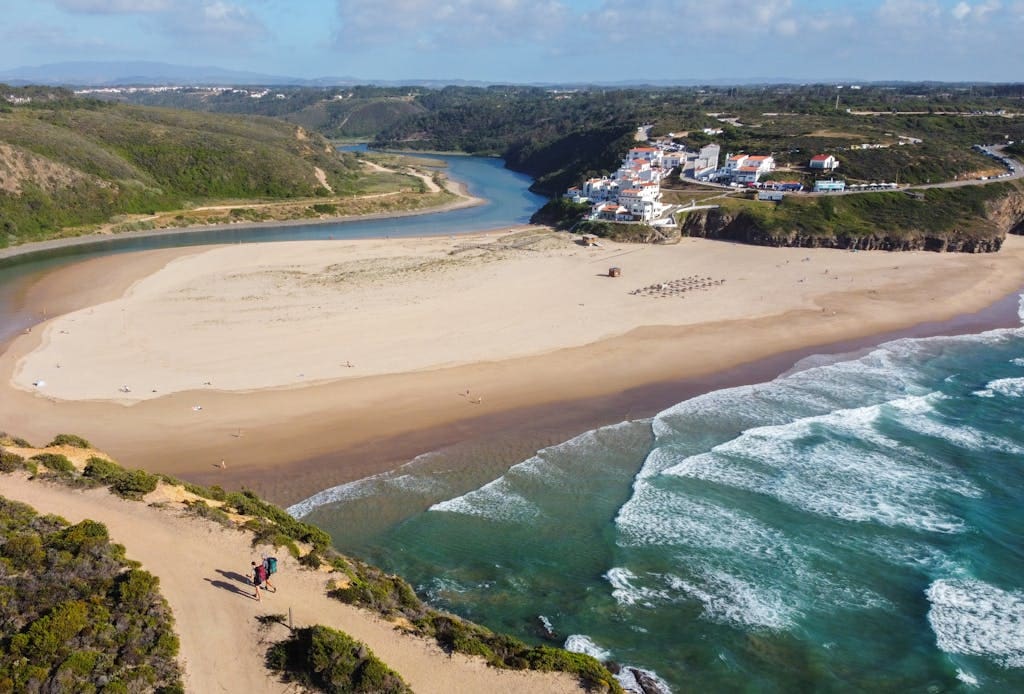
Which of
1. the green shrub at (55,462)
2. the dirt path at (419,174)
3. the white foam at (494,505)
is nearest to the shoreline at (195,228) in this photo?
the dirt path at (419,174)

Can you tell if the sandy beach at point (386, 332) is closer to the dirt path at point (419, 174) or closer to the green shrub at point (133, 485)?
the green shrub at point (133, 485)

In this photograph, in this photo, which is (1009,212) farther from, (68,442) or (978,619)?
(68,442)

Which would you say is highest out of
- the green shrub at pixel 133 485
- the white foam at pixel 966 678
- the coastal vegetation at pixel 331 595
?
the green shrub at pixel 133 485

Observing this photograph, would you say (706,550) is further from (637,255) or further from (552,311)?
(637,255)

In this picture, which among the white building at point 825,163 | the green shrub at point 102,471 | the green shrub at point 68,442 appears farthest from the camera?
the white building at point 825,163

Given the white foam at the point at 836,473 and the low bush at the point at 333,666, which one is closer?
the low bush at the point at 333,666

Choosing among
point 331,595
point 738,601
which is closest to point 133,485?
point 331,595

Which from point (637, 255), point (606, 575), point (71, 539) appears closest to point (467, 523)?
point (606, 575)

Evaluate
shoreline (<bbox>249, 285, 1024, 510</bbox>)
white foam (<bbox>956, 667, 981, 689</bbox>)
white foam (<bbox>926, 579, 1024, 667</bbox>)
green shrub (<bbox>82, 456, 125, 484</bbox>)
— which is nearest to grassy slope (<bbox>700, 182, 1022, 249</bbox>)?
shoreline (<bbox>249, 285, 1024, 510</bbox>)
